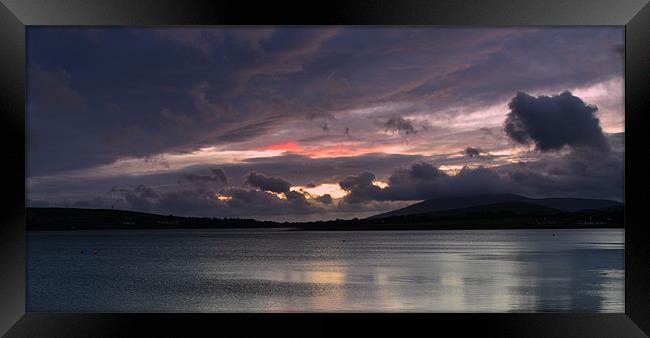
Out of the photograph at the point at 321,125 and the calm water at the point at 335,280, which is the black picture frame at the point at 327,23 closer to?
the calm water at the point at 335,280

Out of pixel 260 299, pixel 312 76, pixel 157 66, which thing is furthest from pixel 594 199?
pixel 260 299

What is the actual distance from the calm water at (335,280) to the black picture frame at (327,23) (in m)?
13.5

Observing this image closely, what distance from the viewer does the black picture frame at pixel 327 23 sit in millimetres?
3514

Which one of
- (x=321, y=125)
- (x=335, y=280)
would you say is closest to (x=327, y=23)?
(x=335, y=280)

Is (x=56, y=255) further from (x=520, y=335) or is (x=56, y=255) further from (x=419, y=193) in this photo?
(x=520, y=335)

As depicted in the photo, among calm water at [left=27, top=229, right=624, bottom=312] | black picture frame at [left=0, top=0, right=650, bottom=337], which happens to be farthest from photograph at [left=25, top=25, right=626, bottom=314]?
black picture frame at [left=0, top=0, right=650, bottom=337]

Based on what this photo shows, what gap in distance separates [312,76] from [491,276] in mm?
24512

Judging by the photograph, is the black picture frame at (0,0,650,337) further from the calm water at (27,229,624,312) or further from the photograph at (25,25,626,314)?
the photograph at (25,25,626,314)

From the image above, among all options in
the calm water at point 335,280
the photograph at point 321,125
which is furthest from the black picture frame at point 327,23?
the photograph at point 321,125

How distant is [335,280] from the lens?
77.4ft

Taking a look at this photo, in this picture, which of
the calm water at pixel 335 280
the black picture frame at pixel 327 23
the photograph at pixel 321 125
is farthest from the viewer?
the photograph at pixel 321 125

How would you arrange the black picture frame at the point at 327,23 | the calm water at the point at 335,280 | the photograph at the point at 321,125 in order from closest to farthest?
the black picture frame at the point at 327,23 → the calm water at the point at 335,280 → the photograph at the point at 321,125

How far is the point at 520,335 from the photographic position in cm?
358

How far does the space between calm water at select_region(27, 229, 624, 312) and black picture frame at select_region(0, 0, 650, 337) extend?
44.3 feet
